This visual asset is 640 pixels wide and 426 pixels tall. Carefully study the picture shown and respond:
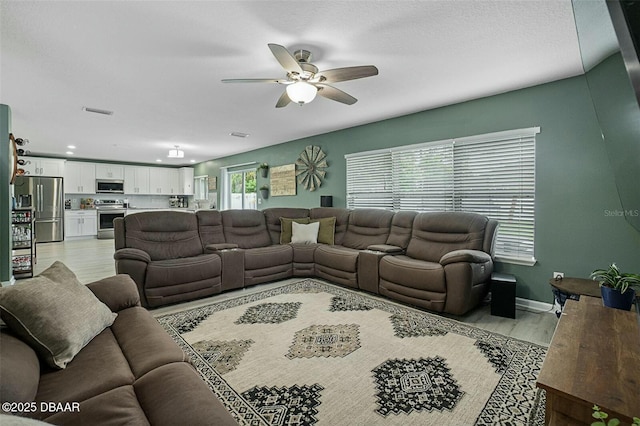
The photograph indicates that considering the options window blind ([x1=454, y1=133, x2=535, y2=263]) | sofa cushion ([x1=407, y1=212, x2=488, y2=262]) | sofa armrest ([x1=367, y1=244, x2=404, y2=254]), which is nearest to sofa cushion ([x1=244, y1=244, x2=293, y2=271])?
sofa armrest ([x1=367, y1=244, x2=404, y2=254])

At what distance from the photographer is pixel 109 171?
889 cm

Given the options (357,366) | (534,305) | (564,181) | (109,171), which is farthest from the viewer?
(109,171)

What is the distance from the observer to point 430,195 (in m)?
4.09

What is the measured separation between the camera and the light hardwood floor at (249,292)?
2.56 m

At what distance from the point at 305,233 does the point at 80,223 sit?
24.9 ft

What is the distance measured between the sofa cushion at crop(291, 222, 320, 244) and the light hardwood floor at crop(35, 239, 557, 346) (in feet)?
2.24

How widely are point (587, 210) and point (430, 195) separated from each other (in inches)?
64.8

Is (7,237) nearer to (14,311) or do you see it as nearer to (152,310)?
(152,310)

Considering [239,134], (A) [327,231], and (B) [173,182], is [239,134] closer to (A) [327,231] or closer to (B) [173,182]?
(A) [327,231]

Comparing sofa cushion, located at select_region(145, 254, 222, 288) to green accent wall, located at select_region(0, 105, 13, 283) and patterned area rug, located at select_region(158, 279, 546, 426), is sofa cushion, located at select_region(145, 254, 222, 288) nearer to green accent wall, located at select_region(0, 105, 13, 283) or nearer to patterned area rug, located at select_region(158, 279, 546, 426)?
patterned area rug, located at select_region(158, 279, 546, 426)

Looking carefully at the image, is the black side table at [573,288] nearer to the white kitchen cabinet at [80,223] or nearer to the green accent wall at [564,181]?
the green accent wall at [564,181]

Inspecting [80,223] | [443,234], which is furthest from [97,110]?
[80,223]

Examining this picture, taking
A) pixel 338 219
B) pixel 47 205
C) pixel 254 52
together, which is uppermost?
pixel 254 52

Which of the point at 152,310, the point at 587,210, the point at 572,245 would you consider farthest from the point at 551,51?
the point at 152,310
